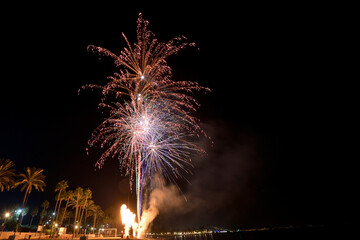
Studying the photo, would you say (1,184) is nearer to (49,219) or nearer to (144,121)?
(144,121)

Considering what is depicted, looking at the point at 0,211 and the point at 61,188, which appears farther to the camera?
the point at 0,211

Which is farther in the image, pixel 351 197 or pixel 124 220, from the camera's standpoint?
pixel 351 197

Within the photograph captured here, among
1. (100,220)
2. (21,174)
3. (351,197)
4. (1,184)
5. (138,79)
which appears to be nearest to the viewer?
(138,79)

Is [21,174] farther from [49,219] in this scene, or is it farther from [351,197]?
[351,197]

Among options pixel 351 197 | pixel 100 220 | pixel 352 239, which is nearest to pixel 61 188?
pixel 100 220

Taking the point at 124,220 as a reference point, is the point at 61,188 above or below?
above

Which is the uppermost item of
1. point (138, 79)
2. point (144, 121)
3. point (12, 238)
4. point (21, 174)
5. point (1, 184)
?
point (138, 79)

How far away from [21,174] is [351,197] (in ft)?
642

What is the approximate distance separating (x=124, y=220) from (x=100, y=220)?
71.1 metres

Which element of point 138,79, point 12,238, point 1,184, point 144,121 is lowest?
point 12,238

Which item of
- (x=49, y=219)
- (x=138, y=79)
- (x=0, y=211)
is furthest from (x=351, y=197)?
(x=0, y=211)

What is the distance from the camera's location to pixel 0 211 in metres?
97.4

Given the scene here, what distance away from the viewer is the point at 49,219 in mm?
119750

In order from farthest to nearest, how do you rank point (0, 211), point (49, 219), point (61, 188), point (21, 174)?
1. point (49, 219)
2. point (0, 211)
3. point (61, 188)
4. point (21, 174)
